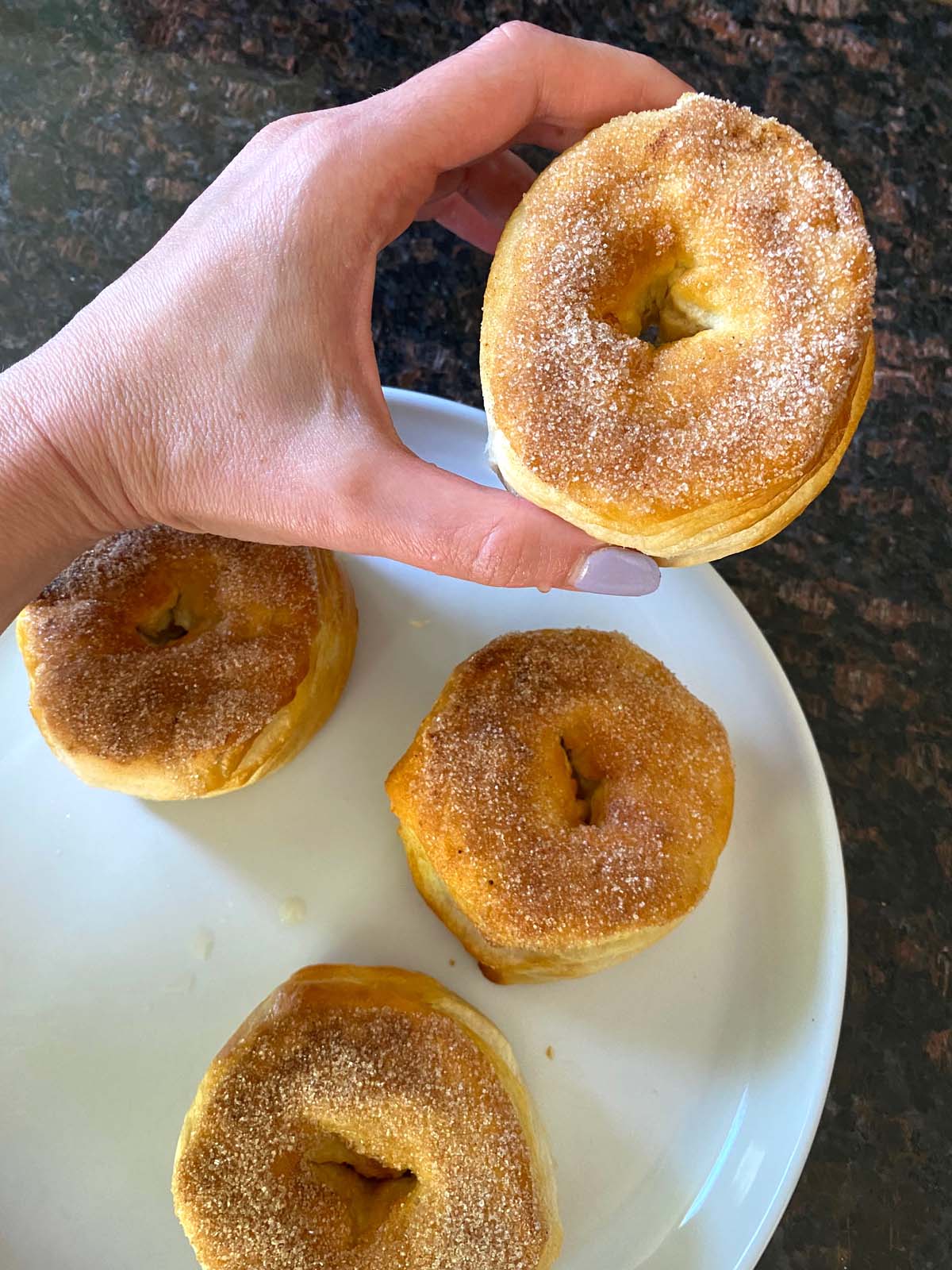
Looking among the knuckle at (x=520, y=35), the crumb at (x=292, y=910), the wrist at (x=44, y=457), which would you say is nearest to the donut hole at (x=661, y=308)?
the knuckle at (x=520, y=35)

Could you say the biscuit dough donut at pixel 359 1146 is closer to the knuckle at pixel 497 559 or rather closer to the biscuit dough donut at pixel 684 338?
the knuckle at pixel 497 559

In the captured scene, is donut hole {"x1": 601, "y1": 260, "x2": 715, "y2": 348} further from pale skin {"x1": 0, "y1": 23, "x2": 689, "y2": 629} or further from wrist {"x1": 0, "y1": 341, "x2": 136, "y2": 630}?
wrist {"x1": 0, "y1": 341, "x2": 136, "y2": 630}

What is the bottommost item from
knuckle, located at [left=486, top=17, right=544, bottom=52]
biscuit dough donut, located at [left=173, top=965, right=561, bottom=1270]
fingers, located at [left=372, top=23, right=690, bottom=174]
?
biscuit dough donut, located at [left=173, top=965, right=561, bottom=1270]

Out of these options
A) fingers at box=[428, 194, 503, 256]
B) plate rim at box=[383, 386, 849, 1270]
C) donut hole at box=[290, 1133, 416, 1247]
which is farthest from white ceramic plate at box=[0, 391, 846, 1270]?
fingers at box=[428, 194, 503, 256]

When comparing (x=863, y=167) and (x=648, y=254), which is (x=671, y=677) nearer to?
(x=648, y=254)

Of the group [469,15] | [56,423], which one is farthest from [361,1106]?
[469,15]

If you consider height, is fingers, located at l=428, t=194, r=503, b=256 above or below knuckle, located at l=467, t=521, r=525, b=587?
above

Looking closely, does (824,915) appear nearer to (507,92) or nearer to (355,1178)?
(355,1178)

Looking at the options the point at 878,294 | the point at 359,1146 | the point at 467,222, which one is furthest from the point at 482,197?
the point at 359,1146
